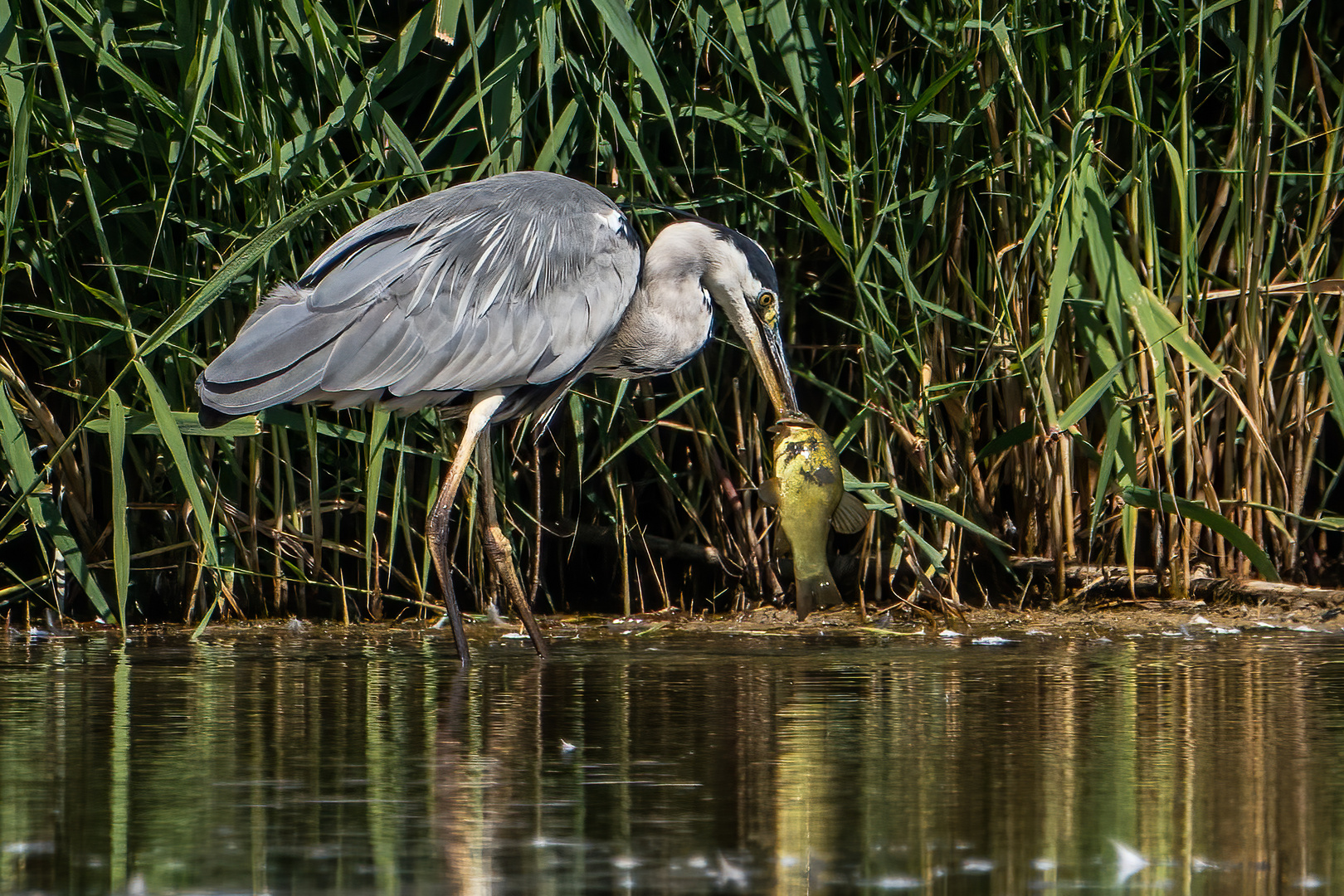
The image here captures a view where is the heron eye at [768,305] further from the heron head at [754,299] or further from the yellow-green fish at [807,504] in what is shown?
the yellow-green fish at [807,504]

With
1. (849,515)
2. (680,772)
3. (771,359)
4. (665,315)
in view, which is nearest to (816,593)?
(849,515)

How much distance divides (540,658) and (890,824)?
2.31 m

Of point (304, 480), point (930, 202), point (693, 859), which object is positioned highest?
point (930, 202)

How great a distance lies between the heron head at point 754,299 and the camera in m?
5.38

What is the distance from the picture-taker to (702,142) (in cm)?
562

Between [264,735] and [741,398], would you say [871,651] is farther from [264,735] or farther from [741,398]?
[264,735]

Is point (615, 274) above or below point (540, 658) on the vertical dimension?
above

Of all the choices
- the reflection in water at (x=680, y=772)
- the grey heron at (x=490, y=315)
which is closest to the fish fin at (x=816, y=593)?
the reflection in water at (x=680, y=772)

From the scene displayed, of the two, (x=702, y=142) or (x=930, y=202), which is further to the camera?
(x=702, y=142)

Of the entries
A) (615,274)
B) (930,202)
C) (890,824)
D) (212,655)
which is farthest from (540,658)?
(890,824)

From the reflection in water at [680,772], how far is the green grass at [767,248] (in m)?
0.86

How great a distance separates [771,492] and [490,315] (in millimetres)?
1100

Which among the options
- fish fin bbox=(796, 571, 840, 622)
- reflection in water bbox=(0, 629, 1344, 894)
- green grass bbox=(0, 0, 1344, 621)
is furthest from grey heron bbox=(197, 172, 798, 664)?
reflection in water bbox=(0, 629, 1344, 894)

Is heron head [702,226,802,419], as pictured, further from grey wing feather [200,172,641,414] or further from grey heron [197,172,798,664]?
grey wing feather [200,172,641,414]
